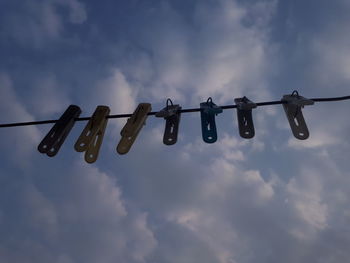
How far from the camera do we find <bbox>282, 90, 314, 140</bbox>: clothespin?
3340 mm

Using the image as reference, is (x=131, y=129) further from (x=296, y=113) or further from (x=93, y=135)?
(x=296, y=113)

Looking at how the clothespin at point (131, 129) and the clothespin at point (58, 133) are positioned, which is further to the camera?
the clothespin at point (58, 133)

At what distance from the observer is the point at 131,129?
3.36 m

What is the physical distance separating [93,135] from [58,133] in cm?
39

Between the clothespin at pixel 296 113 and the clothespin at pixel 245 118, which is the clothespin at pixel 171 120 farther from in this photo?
the clothespin at pixel 296 113

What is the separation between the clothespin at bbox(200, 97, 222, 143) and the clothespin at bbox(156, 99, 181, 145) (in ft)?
0.79

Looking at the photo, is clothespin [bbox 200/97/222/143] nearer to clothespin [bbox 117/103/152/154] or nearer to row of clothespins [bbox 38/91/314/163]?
row of clothespins [bbox 38/91/314/163]

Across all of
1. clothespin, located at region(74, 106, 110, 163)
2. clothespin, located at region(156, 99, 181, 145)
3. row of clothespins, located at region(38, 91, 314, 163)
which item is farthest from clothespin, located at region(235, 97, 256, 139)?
clothespin, located at region(74, 106, 110, 163)

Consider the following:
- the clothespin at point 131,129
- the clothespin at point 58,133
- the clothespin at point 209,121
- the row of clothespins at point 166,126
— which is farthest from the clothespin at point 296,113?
the clothespin at point 58,133

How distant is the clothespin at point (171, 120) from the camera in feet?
11.2

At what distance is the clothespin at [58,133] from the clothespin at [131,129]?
2.08ft

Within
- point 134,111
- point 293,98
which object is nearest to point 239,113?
point 293,98

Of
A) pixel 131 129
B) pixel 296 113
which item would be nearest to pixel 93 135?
pixel 131 129

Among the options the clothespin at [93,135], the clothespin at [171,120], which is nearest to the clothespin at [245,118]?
the clothespin at [171,120]
